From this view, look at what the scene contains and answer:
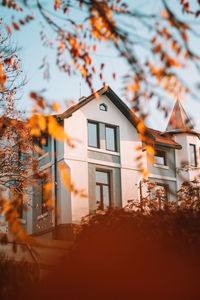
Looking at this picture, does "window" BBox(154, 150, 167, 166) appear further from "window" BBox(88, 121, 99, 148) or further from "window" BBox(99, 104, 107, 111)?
"window" BBox(88, 121, 99, 148)

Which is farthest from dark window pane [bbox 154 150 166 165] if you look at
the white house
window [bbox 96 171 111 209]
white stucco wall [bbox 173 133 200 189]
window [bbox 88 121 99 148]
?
window [bbox 88 121 99 148]

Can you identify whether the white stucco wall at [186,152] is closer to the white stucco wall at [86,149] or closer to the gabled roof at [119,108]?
the gabled roof at [119,108]

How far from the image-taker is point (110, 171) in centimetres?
2480

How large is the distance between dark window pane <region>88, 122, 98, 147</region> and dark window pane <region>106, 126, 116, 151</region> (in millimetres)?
776

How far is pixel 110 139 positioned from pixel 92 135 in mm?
1212

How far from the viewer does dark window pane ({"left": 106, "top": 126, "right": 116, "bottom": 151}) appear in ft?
82.7

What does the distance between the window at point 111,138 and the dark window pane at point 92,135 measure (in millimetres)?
774

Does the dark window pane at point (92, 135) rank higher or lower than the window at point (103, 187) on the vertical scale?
higher

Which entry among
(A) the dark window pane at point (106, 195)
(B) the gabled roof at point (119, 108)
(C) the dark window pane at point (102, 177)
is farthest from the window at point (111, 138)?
(A) the dark window pane at point (106, 195)

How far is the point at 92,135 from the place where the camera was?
24781 millimetres

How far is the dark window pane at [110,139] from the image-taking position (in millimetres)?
25219

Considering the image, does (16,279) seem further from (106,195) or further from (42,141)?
(106,195)

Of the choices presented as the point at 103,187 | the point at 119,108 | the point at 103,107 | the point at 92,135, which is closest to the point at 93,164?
the point at 103,187

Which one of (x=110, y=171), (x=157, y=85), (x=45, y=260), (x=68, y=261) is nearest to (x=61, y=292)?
(x=68, y=261)
